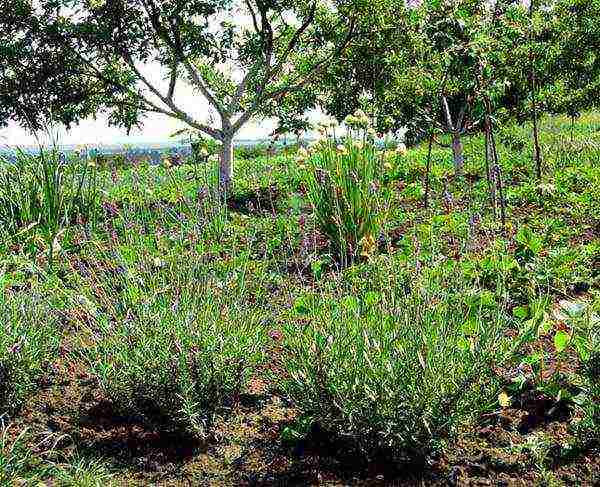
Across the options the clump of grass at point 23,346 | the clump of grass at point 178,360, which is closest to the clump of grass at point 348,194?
the clump of grass at point 178,360

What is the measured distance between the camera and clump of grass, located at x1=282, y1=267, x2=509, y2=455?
9.29 feet

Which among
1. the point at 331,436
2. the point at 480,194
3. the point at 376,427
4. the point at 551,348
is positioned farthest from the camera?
the point at 480,194

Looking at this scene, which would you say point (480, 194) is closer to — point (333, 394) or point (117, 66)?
point (333, 394)

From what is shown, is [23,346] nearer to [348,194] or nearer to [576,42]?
[348,194]

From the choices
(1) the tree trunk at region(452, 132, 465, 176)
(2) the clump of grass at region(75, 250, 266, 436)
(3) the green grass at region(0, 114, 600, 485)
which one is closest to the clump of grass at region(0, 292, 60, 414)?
(3) the green grass at region(0, 114, 600, 485)

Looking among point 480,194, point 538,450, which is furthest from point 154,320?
point 480,194

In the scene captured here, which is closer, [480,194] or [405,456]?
[405,456]

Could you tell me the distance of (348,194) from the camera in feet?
18.2

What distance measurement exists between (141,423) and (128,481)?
443mm

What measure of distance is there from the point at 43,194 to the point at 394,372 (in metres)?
4.57

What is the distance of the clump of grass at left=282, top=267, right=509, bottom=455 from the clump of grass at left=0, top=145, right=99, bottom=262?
354 cm

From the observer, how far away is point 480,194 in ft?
24.3

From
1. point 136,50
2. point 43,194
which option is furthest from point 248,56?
point 43,194

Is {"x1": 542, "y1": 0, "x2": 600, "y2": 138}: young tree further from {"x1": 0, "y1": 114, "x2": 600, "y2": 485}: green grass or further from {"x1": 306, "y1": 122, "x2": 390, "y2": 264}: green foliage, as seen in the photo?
{"x1": 0, "y1": 114, "x2": 600, "y2": 485}: green grass
